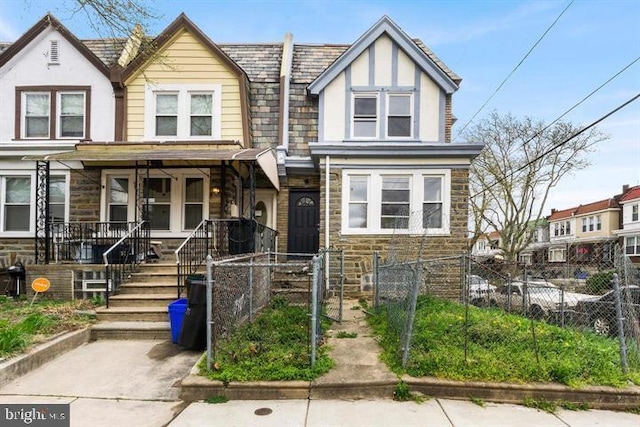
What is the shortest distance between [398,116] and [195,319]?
843 cm

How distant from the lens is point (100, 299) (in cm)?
862

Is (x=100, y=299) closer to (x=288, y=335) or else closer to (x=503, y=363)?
(x=288, y=335)

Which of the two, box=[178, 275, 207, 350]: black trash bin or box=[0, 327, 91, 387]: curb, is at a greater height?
box=[178, 275, 207, 350]: black trash bin

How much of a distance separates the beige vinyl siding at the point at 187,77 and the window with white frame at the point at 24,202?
255 centimetres

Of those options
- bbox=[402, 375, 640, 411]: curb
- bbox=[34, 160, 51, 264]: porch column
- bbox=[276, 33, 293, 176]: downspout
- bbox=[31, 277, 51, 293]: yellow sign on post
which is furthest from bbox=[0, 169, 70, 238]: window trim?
bbox=[402, 375, 640, 411]: curb

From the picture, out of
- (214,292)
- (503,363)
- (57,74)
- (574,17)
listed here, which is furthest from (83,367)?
(574,17)

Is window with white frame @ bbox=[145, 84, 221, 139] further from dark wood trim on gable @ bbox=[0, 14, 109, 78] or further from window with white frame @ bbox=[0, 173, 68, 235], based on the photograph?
window with white frame @ bbox=[0, 173, 68, 235]

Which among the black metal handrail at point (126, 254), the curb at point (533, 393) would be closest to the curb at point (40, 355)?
the black metal handrail at point (126, 254)

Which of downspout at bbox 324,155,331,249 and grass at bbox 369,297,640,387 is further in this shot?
downspout at bbox 324,155,331,249

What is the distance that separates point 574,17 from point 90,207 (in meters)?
14.1

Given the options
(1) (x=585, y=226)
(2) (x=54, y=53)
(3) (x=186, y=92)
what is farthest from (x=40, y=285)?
(1) (x=585, y=226)

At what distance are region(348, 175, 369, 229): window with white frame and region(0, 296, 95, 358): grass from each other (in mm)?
6620

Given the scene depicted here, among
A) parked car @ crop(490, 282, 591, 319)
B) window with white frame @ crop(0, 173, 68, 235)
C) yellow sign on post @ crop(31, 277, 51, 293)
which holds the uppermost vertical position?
window with white frame @ crop(0, 173, 68, 235)

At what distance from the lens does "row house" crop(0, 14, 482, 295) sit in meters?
10.6
